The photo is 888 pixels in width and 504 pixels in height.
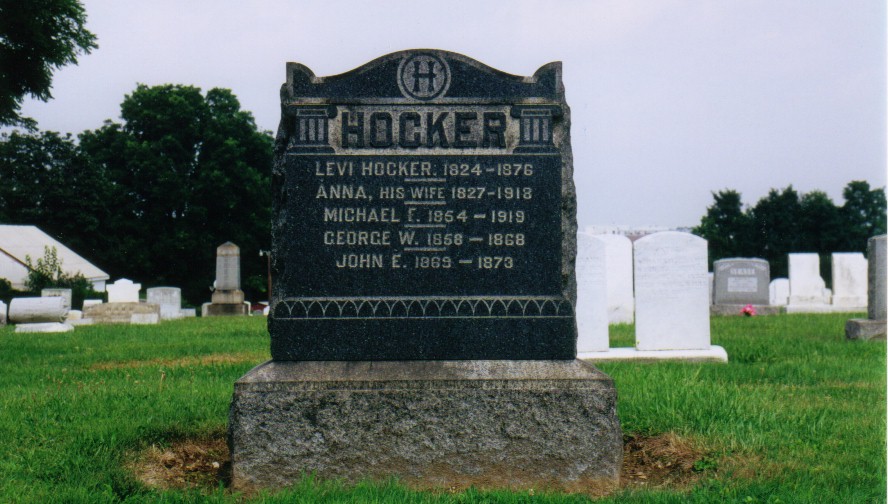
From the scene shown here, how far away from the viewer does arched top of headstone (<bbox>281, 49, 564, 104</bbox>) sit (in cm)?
446

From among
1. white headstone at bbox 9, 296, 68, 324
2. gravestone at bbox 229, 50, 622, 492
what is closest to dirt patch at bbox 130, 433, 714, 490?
gravestone at bbox 229, 50, 622, 492

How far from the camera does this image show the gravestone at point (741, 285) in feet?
60.2

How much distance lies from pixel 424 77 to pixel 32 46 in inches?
773

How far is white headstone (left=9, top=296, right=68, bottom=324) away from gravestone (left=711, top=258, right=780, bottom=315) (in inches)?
525

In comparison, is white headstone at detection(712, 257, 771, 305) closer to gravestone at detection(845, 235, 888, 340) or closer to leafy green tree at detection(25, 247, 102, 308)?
gravestone at detection(845, 235, 888, 340)

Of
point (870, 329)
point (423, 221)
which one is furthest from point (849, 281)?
point (423, 221)

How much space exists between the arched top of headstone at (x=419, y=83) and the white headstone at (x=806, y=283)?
16834mm

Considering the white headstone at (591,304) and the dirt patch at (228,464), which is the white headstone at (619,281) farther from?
the dirt patch at (228,464)

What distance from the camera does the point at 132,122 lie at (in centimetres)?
3772

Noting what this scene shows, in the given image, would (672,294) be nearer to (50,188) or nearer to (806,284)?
(806,284)

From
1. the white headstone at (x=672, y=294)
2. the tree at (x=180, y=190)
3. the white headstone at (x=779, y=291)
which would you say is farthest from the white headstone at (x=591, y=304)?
the tree at (x=180, y=190)

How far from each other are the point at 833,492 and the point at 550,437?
51.1 inches

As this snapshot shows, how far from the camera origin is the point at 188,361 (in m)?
8.84

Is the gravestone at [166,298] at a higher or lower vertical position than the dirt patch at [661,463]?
higher
